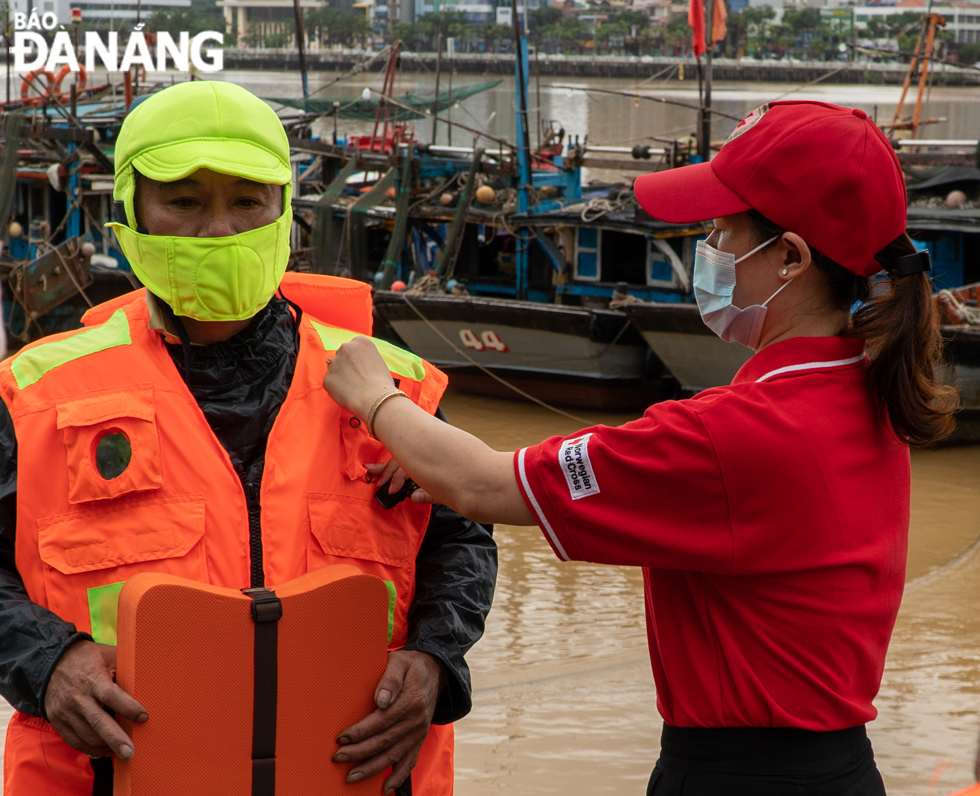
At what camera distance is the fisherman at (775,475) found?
1588 mm

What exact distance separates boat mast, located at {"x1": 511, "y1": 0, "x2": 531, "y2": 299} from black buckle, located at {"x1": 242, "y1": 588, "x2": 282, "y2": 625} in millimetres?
12287

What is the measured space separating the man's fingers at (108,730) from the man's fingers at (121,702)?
16mm

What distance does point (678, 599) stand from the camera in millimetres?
1725

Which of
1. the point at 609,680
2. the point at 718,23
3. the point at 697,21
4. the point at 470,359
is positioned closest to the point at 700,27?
the point at 697,21

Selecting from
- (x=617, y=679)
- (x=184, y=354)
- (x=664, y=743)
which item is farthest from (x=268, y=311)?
(x=617, y=679)

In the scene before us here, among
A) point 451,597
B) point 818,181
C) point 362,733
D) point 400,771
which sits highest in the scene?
point 818,181

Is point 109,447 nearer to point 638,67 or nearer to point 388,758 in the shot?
point 388,758

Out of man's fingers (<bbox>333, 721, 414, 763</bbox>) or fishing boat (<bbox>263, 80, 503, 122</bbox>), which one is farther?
fishing boat (<bbox>263, 80, 503, 122</bbox>)

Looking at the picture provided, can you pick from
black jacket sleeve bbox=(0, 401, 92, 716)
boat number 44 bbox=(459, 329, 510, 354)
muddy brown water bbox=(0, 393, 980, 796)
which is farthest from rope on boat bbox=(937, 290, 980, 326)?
black jacket sleeve bbox=(0, 401, 92, 716)

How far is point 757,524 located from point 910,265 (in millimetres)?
473

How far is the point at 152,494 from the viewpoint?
1791 millimetres

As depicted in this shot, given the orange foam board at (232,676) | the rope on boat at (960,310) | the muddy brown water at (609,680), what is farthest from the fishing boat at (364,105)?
the orange foam board at (232,676)

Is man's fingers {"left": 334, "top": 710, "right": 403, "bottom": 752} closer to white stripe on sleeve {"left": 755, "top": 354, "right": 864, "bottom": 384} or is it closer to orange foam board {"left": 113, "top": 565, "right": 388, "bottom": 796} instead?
orange foam board {"left": 113, "top": 565, "right": 388, "bottom": 796}

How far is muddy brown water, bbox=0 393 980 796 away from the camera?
453cm
